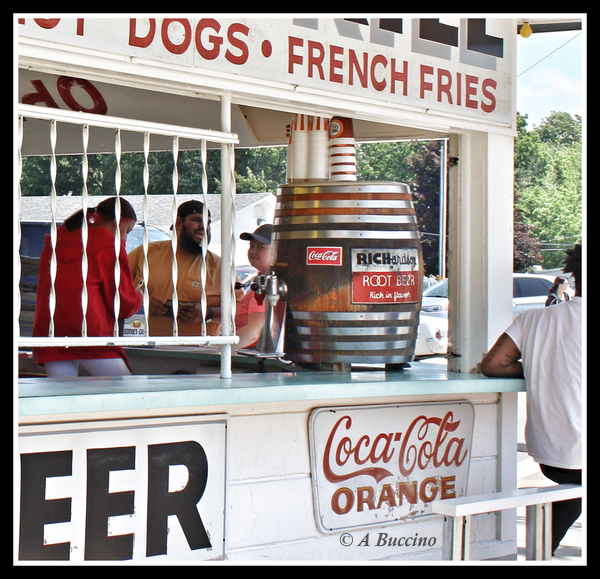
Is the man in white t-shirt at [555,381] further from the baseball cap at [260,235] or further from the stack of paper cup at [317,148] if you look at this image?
the baseball cap at [260,235]

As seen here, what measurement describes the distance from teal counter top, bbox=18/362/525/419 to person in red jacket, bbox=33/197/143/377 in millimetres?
550

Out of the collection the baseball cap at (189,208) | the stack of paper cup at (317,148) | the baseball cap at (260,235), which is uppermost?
the stack of paper cup at (317,148)

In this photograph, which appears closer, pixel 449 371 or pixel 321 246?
pixel 321 246

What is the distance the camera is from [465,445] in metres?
3.47

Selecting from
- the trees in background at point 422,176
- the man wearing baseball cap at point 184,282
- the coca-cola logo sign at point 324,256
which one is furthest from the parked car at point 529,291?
the coca-cola logo sign at point 324,256

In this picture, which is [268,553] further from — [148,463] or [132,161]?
[132,161]

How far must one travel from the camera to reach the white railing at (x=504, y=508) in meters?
2.70

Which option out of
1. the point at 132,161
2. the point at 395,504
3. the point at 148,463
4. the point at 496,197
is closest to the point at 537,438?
the point at 395,504

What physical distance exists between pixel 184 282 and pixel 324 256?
177 centimetres

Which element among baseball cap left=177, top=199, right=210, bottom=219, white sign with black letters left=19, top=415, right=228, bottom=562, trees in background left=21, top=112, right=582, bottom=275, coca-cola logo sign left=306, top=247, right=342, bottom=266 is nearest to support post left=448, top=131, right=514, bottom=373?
coca-cola logo sign left=306, top=247, right=342, bottom=266

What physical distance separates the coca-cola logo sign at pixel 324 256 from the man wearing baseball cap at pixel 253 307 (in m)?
0.63

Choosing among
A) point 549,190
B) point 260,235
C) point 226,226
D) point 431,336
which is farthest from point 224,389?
point 549,190

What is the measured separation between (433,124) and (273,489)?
1774 millimetres

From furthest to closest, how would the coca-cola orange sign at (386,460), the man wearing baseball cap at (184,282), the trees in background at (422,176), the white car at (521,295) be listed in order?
the trees in background at (422,176) → the white car at (521,295) → the man wearing baseball cap at (184,282) → the coca-cola orange sign at (386,460)
